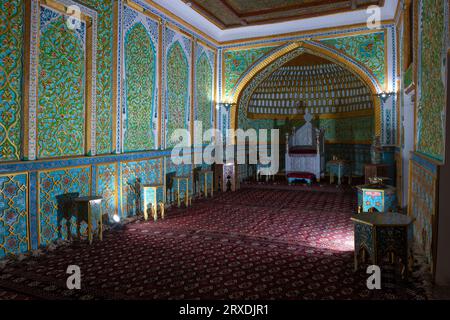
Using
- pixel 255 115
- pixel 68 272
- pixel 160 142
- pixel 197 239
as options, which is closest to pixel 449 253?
pixel 197 239

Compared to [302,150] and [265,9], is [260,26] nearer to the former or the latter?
[265,9]

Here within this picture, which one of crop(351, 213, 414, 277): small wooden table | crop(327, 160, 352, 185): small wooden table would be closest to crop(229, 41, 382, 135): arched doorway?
crop(327, 160, 352, 185): small wooden table

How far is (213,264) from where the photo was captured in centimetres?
317

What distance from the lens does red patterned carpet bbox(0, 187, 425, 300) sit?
2.56 meters

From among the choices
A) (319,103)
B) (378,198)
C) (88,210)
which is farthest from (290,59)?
(88,210)

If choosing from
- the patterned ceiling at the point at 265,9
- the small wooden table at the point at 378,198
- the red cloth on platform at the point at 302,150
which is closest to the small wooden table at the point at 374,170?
the small wooden table at the point at 378,198

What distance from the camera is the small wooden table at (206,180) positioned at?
6923mm

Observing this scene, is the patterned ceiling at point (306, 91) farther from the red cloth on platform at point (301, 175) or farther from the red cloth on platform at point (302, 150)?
the red cloth on platform at point (301, 175)

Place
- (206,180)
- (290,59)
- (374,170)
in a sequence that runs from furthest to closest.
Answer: (290,59)
(206,180)
(374,170)

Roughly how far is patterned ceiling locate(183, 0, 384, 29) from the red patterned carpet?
13.0 ft

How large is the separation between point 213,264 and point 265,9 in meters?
5.35

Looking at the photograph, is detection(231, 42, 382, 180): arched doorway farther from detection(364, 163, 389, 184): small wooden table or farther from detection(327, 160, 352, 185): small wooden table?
detection(364, 163, 389, 184): small wooden table

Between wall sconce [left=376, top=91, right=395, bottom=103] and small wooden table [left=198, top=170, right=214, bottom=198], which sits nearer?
wall sconce [left=376, top=91, right=395, bottom=103]

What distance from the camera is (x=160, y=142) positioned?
234 inches
